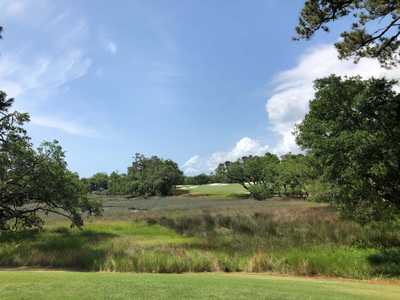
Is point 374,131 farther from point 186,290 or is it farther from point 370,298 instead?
point 186,290

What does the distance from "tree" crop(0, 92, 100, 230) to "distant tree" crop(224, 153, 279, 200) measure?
58.1 metres

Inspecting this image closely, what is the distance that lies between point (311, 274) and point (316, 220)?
13.6 meters

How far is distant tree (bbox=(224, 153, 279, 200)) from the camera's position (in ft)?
268

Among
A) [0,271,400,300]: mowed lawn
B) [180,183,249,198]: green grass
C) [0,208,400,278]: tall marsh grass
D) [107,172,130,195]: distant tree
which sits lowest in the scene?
[0,208,400,278]: tall marsh grass

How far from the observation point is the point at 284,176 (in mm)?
73688

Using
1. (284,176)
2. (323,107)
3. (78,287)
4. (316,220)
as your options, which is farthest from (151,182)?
(78,287)

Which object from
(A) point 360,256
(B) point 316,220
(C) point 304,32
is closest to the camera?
(C) point 304,32

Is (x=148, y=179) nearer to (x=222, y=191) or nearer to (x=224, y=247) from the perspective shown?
(x=222, y=191)

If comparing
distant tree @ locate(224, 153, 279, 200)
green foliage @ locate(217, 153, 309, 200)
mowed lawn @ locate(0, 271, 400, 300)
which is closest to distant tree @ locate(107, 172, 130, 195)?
green foliage @ locate(217, 153, 309, 200)

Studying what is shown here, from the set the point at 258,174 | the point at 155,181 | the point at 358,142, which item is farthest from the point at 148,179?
the point at 358,142

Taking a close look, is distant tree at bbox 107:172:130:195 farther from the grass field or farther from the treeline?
the grass field

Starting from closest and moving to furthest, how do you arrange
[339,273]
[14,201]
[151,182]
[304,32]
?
[304,32], [339,273], [14,201], [151,182]

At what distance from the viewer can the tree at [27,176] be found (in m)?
21.2

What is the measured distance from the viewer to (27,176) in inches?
866
